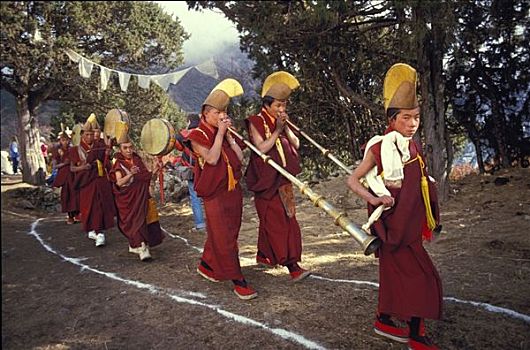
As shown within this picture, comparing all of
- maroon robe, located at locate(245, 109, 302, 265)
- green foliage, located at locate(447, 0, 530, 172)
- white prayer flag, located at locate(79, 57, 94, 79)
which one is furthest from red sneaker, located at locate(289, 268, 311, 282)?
green foliage, located at locate(447, 0, 530, 172)

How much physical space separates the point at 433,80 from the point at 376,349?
19.6 ft

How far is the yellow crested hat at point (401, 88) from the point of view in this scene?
9.57ft

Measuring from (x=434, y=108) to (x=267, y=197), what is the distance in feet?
15.3

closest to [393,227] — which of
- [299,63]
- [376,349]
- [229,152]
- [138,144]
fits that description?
[376,349]

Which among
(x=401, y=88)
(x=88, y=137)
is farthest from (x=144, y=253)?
(x=401, y=88)

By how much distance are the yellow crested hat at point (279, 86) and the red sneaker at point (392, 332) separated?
223 centimetres

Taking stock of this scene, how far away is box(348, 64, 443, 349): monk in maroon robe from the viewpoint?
A: 2846 millimetres

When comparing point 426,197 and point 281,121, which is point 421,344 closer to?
point 426,197

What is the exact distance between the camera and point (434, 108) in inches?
306

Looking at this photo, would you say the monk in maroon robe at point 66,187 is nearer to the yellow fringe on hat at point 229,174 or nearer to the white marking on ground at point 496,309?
the yellow fringe on hat at point 229,174

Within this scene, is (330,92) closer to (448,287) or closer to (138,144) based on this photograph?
(138,144)

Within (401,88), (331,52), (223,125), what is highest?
(331,52)

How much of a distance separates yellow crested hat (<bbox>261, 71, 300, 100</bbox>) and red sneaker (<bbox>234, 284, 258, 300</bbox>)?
179cm

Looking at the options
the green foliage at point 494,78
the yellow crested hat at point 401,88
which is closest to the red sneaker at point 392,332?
the yellow crested hat at point 401,88
